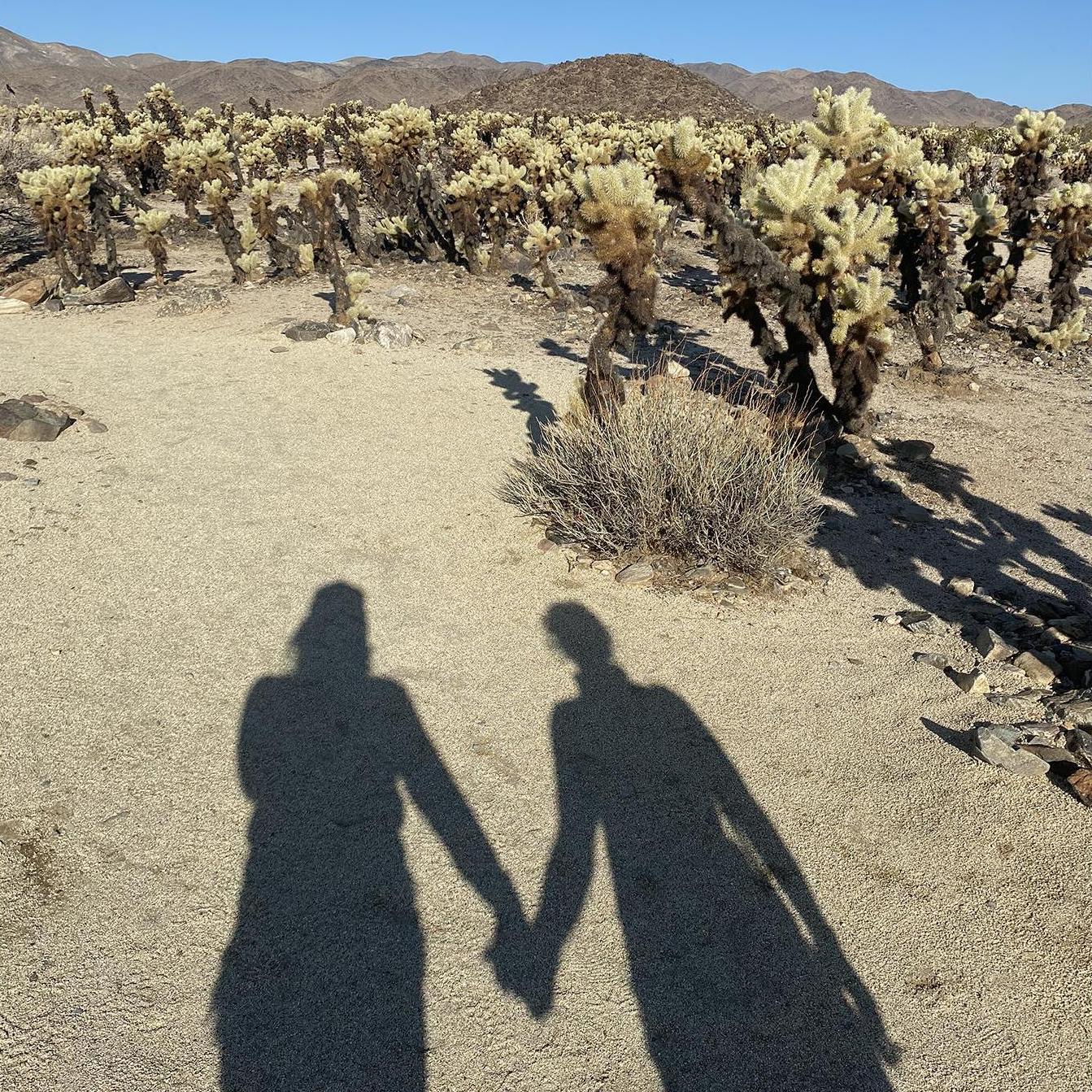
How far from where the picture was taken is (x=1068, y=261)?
10.8 metres

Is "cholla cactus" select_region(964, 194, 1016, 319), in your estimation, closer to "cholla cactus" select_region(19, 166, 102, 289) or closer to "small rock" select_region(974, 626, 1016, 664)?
"small rock" select_region(974, 626, 1016, 664)

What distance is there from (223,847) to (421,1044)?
123 centimetres

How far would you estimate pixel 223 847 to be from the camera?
3264 mm

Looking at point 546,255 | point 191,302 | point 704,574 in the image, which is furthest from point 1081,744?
point 191,302

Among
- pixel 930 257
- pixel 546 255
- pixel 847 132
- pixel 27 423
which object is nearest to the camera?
pixel 27 423

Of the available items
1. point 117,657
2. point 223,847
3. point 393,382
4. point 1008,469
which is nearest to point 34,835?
point 223,847

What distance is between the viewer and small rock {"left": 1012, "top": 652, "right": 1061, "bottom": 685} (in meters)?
4.28

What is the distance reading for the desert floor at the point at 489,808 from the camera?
2.59m

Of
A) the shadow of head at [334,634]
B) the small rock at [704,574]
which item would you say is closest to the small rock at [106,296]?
the shadow of head at [334,634]

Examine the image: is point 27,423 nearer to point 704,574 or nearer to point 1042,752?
point 704,574

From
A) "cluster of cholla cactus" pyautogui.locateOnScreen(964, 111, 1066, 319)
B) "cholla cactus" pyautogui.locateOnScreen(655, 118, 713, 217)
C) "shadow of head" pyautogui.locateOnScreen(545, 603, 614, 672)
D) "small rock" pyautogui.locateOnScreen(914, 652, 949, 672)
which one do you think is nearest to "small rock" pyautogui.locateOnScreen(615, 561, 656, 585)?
"shadow of head" pyautogui.locateOnScreen(545, 603, 614, 672)

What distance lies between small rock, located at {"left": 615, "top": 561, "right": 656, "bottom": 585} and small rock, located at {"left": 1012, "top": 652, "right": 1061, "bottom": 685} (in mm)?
2220

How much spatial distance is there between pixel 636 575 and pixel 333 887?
2.94 m

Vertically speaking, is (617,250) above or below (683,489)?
above
